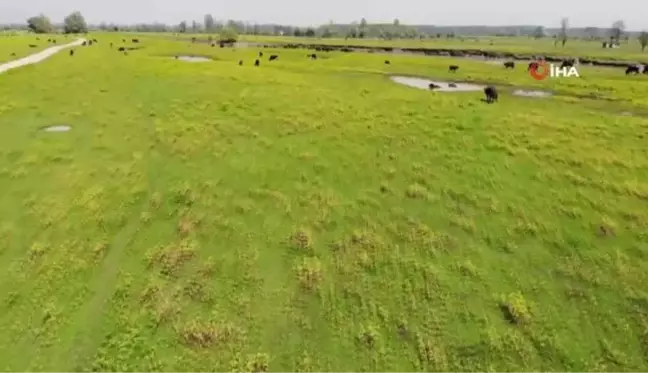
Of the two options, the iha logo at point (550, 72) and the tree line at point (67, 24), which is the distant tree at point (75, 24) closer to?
the tree line at point (67, 24)

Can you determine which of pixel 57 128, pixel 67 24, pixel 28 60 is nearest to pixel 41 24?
pixel 67 24

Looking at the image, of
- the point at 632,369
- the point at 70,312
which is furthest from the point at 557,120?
the point at 70,312

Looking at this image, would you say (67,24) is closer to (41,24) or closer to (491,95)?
(41,24)

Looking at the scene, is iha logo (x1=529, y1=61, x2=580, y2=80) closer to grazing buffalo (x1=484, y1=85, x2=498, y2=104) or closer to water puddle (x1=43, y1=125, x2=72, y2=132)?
grazing buffalo (x1=484, y1=85, x2=498, y2=104)

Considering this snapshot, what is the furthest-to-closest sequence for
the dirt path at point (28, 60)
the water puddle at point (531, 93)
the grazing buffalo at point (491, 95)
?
the dirt path at point (28, 60) < the water puddle at point (531, 93) < the grazing buffalo at point (491, 95)

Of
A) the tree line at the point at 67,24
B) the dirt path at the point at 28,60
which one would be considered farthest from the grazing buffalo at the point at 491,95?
→ the tree line at the point at 67,24

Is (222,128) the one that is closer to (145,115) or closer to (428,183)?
(145,115)
